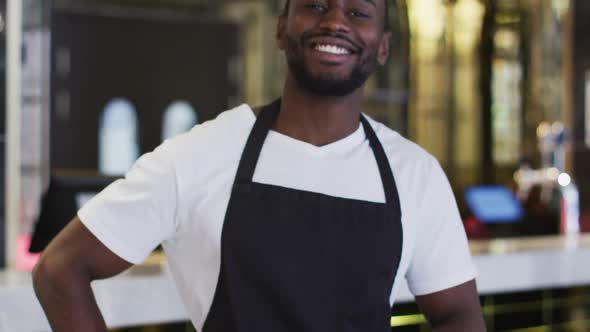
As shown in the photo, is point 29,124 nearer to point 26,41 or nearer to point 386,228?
point 26,41

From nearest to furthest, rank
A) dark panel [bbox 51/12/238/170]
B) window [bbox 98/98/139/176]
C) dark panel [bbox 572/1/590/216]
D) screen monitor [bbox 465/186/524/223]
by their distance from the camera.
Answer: screen monitor [bbox 465/186/524/223] < dark panel [bbox 572/1/590/216] < dark panel [bbox 51/12/238/170] < window [bbox 98/98/139/176]

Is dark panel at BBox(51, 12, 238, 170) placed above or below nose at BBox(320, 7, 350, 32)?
below

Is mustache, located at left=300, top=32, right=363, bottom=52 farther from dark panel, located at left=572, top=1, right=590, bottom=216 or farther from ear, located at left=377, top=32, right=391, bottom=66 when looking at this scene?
dark panel, located at left=572, top=1, right=590, bottom=216

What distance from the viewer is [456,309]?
1.29 meters

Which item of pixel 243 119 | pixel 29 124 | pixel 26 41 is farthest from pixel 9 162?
pixel 243 119

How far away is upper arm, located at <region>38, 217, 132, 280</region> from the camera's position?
113cm

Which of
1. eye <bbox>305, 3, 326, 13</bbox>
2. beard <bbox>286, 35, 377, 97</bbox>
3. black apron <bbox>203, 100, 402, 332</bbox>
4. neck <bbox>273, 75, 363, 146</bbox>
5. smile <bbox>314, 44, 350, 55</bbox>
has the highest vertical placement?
eye <bbox>305, 3, 326, 13</bbox>

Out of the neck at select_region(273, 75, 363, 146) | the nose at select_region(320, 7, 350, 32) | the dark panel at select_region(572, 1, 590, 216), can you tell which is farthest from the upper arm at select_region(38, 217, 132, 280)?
the dark panel at select_region(572, 1, 590, 216)

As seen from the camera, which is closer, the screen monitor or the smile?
the smile

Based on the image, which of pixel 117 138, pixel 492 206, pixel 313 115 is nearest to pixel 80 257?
pixel 313 115

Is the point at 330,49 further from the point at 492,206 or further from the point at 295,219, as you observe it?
the point at 492,206

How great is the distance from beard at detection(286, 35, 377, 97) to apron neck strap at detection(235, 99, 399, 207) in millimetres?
81

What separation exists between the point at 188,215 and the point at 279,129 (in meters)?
0.20

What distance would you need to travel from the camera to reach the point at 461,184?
208 inches
